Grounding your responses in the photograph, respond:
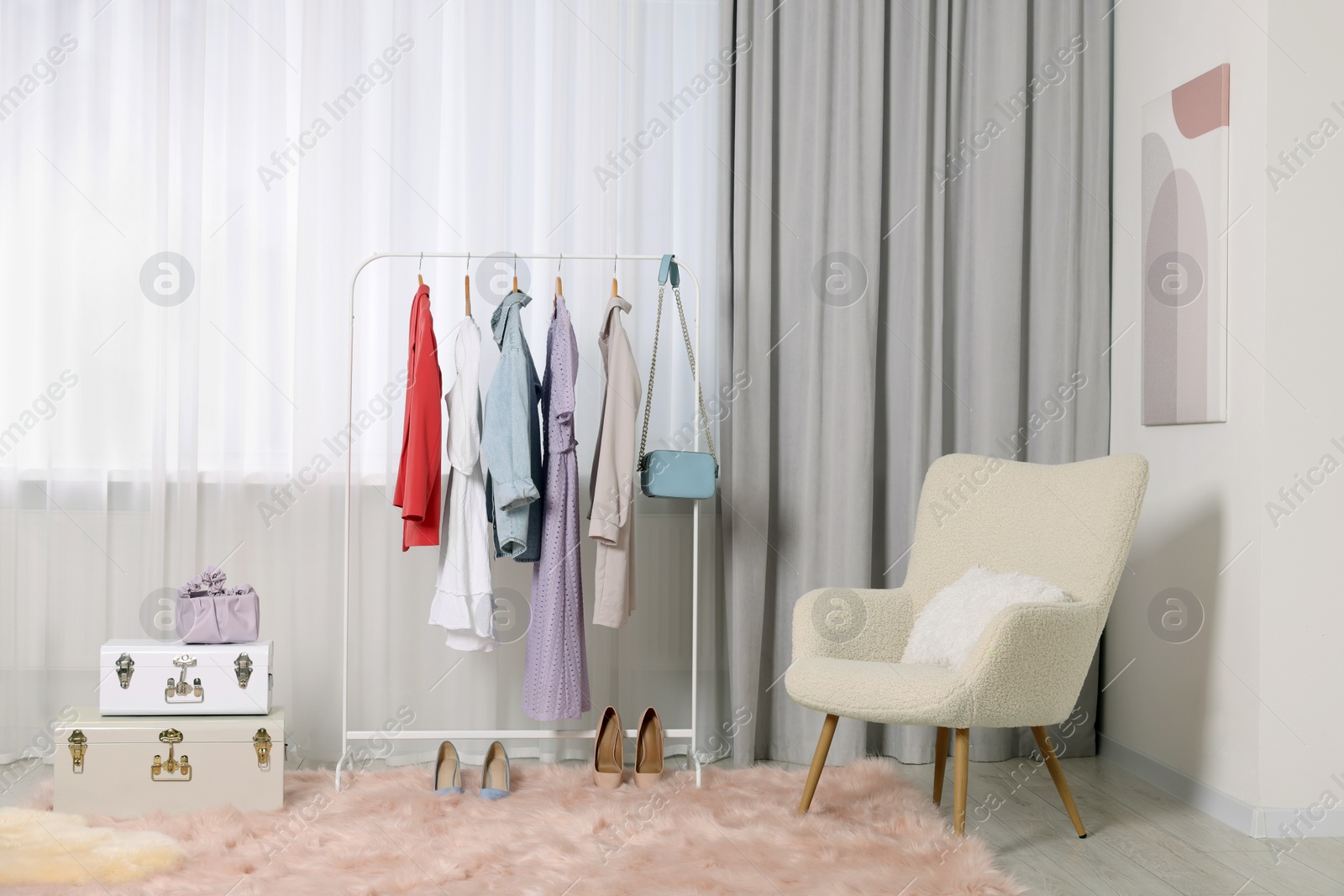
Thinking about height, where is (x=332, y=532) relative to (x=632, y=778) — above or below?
above

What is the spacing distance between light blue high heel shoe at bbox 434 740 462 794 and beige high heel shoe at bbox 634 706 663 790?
50 centimetres

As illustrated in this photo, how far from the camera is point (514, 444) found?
8.86 ft

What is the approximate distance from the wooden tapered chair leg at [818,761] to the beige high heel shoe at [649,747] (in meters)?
0.48

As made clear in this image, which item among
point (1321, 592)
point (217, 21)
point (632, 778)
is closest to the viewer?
point (1321, 592)

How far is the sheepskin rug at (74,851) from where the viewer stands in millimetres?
2043

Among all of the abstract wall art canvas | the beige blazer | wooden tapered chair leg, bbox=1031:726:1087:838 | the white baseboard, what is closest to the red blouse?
the beige blazer

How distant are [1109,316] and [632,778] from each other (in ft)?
6.95

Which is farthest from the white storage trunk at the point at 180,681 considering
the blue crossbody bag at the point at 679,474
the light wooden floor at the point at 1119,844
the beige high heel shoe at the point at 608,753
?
the blue crossbody bag at the point at 679,474

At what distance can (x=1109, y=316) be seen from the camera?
3.26m

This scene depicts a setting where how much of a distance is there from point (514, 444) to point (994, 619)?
1305mm

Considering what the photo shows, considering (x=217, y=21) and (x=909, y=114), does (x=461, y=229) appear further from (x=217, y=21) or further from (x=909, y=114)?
(x=909, y=114)

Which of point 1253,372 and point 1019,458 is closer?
point 1253,372

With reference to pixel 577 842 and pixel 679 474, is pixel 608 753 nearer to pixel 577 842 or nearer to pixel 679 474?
pixel 577 842

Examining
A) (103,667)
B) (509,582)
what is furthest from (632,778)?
(103,667)
